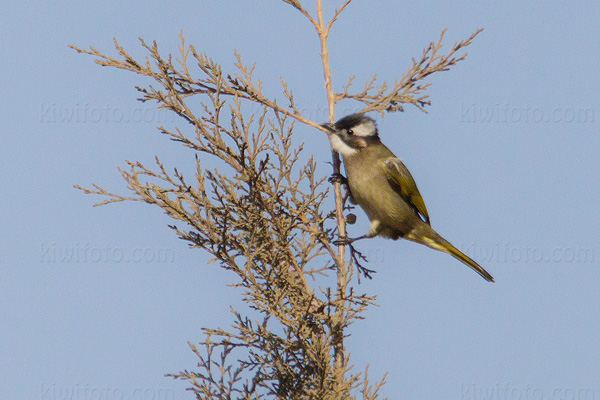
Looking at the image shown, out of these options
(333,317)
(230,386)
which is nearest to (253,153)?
(333,317)

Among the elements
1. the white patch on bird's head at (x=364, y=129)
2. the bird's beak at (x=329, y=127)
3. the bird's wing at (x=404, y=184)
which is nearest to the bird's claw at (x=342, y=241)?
the bird's beak at (x=329, y=127)

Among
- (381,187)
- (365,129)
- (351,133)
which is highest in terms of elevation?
(365,129)

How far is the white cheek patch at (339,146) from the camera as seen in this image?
528 cm

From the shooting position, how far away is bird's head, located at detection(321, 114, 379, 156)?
5.27 metres

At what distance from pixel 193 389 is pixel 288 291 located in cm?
85

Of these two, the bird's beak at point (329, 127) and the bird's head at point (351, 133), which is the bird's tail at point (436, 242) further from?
the bird's beak at point (329, 127)

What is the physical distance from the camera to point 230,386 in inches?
160

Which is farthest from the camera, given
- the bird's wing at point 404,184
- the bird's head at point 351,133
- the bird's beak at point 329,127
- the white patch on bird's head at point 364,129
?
the bird's wing at point 404,184

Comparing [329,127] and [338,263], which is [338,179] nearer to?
[329,127]

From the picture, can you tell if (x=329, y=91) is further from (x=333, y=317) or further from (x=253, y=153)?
(x=333, y=317)

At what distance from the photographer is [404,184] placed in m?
6.05

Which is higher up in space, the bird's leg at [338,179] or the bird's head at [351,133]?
the bird's head at [351,133]

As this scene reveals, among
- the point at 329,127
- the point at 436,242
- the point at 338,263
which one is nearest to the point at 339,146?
the point at 329,127

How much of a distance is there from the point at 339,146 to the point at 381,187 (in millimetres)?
698
